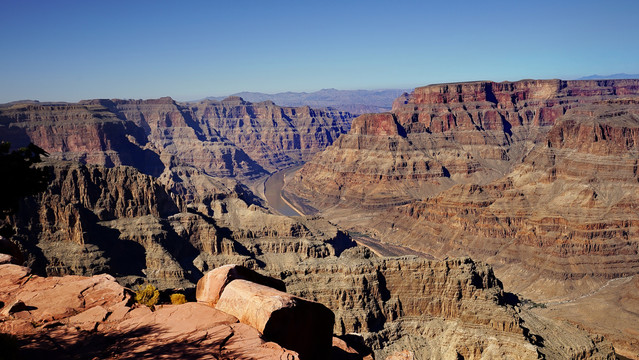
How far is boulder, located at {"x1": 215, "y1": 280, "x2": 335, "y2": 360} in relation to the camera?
2011cm

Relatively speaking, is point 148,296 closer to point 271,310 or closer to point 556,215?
point 271,310

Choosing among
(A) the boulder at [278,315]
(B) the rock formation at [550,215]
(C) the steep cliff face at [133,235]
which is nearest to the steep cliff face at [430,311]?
(C) the steep cliff face at [133,235]

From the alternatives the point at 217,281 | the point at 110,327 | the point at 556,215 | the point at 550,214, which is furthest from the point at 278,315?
the point at 550,214

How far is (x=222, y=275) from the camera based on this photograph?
2328 cm

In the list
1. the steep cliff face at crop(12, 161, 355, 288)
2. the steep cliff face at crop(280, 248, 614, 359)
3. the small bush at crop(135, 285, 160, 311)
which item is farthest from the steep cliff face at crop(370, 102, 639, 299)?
the small bush at crop(135, 285, 160, 311)

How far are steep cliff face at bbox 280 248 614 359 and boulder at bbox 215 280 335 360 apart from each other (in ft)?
106

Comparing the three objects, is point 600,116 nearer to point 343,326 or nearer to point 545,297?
point 545,297

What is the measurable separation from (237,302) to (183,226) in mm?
70634

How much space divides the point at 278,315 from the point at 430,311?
43833 millimetres

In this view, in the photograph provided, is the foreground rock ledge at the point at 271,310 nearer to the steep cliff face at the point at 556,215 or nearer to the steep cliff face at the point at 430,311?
the steep cliff face at the point at 430,311

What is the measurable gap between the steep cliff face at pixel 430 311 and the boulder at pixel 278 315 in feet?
106

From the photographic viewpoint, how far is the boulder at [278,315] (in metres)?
20.1

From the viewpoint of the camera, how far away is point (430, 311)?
5978 centimetres

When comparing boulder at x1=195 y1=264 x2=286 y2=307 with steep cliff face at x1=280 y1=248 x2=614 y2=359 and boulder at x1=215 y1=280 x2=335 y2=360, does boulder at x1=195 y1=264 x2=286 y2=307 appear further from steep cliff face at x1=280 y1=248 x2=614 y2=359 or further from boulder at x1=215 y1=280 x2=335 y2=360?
steep cliff face at x1=280 y1=248 x2=614 y2=359
